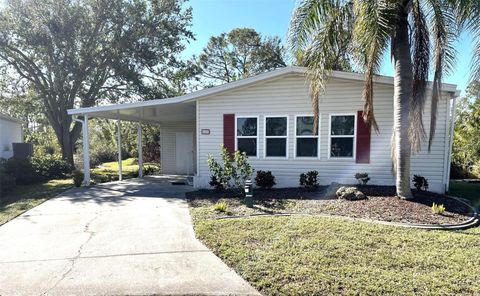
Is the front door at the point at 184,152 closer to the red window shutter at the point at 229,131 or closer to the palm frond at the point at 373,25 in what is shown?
the red window shutter at the point at 229,131

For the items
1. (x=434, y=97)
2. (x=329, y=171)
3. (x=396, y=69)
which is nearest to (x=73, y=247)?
(x=329, y=171)

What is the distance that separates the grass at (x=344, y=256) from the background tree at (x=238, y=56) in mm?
19584

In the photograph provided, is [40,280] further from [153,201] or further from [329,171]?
[329,171]

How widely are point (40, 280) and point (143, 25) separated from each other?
1729 cm

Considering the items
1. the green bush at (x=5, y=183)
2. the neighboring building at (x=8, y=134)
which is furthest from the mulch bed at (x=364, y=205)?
the neighboring building at (x=8, y=134)

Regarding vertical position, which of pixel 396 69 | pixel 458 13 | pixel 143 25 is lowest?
pixel 396 69

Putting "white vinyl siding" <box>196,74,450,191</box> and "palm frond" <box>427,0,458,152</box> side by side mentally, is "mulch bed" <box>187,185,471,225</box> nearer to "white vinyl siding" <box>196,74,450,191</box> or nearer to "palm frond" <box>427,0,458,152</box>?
"white vinyl siding" <box>196,74,450,191</box>

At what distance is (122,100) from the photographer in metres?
19.7

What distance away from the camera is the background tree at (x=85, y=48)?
15.7 metres

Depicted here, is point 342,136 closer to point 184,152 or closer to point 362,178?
point 362,178

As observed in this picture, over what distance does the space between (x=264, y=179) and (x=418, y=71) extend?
5.06 m

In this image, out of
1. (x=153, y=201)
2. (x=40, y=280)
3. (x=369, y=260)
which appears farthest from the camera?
(x=153, y=201)

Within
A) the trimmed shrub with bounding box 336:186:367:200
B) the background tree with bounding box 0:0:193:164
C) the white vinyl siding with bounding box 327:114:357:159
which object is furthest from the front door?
the trimmed shrub with bounding box 336:186:367:200

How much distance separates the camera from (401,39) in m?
6.76
